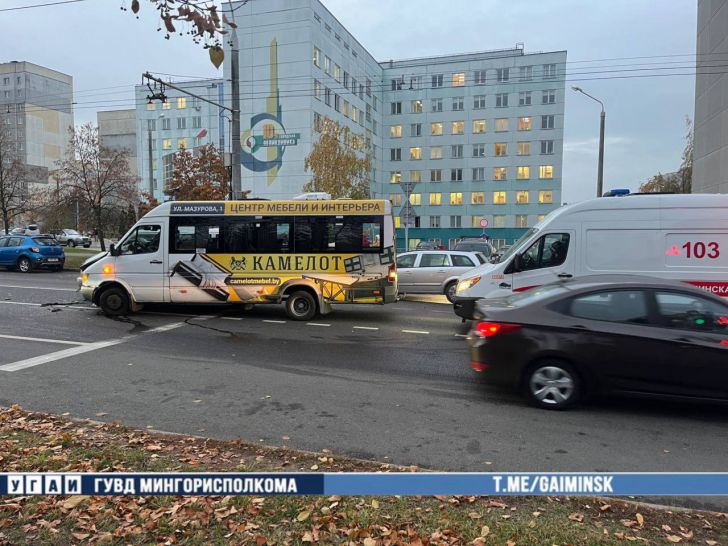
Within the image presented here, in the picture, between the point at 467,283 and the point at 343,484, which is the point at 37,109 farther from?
the point at 343,484

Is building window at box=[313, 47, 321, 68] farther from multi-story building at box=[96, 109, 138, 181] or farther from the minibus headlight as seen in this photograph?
multi-story building at box=[96, 109, 138, 181]

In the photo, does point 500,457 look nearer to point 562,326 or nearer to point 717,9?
point 562,326

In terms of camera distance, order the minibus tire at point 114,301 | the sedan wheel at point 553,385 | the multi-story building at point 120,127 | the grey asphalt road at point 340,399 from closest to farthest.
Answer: the grey asphalt road at point 340,399 < the sedan wheel at point 553,385 < the minibus tire at point 114,301 < the multi-story building at point 120,127

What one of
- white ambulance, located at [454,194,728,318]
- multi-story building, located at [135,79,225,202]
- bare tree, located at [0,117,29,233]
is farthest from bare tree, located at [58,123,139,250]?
multi-story building, located at [135,79,225,202]

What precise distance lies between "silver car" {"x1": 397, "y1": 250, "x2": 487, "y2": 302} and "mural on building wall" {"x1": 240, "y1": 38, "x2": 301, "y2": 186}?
104 ft

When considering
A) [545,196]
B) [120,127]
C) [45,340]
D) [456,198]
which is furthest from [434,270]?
[120,127]

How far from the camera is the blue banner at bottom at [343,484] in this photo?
2367 mm

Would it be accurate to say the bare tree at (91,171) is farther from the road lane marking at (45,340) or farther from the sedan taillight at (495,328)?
the sedan taillight at (495,328)

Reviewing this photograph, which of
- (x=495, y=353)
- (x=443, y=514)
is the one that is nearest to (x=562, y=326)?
(x=495, y=353)

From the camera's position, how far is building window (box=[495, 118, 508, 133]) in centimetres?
5844

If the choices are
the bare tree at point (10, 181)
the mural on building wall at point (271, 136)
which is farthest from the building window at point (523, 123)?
the bare tree at point (10, 181)

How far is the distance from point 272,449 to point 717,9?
3054 centimetres

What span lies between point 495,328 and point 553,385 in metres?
0.90

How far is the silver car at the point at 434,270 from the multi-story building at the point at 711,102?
52.4ft
